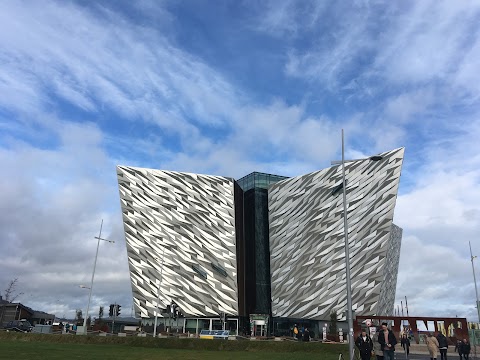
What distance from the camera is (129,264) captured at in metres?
57.7

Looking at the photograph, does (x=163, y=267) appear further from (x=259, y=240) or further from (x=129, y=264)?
(x=259, y=240)

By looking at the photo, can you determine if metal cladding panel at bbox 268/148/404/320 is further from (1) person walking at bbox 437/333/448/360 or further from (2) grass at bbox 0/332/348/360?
(1) person walking at bbox 437/333/448/360

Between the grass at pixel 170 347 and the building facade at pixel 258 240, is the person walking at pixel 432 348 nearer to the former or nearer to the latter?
the grass at pixel 170 347

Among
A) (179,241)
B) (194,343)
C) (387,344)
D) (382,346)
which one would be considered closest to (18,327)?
(179,241)

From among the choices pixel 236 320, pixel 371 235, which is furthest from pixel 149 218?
pixel 371 235

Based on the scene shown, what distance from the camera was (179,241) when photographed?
2333 inches

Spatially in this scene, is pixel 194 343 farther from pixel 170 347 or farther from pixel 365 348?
pixel 365 348

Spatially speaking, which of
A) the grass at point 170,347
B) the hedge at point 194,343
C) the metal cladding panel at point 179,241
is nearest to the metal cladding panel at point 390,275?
→ the metal cladding panel at point 179,241

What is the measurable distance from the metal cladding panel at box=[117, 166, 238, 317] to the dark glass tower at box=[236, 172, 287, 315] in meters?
4.41

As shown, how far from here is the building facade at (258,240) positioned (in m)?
49.8

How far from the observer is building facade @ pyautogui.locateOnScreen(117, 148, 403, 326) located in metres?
49.8

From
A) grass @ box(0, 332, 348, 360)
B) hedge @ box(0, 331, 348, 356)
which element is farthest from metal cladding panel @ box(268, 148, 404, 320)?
grass @ box(0, 332, 348, 360)

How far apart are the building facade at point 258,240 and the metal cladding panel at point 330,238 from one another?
0.13 m

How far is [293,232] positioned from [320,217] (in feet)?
16.7
